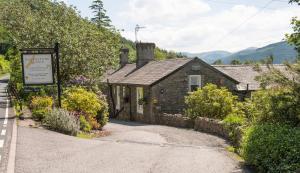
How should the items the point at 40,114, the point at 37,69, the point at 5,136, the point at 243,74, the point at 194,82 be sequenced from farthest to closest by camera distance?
the point at 243,74
the point at 194,82
the point at 37,69
the point at 40,114
the point at 5,136

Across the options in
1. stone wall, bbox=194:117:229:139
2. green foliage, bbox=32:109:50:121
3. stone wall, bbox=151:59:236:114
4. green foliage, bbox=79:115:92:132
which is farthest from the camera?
stone wall, bbox=151:59:236:114

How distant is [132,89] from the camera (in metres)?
32.0

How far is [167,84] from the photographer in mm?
29031

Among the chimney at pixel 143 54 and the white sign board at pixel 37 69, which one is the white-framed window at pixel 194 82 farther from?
the white sign board at pixel 37 69

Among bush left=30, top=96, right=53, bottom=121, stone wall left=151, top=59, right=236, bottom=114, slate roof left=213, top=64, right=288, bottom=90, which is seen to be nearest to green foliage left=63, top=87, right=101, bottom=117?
bush left=30, top=96, right=53, bottom=121

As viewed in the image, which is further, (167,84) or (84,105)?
(167,84)

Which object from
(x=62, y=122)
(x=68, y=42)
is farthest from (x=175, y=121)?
(x=62, y=122)

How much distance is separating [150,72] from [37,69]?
12.7 metres

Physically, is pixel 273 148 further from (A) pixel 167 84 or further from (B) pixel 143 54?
(B) pixel 143 54

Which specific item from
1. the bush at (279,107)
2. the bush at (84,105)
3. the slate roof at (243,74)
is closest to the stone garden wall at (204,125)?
the bush at (279,107)

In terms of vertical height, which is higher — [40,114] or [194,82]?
[194,82]

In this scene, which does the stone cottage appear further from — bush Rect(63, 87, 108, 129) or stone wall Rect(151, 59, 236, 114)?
bush Rect(63, 87, 108, 129)

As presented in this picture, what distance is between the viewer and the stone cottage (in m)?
28.9

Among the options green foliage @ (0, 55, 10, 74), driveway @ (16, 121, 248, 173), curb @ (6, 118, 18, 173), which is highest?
green foliage @ (0, 55, 10, 74)
